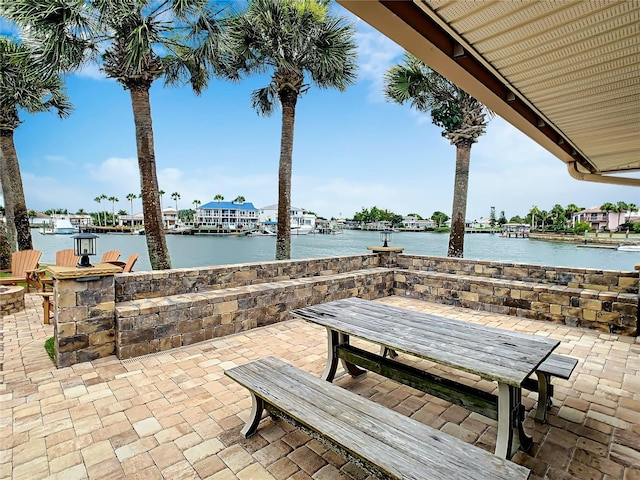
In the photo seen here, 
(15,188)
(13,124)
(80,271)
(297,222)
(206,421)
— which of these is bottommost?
(206,421)

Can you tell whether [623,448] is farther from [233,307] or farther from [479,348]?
[233,307]

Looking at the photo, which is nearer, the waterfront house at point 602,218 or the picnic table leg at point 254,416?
the picnic table leg at point 254,416

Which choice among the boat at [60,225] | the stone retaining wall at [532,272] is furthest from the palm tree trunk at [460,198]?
the boat at [60,225]

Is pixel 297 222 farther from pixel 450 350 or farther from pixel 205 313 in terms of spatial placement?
pixel 450 350

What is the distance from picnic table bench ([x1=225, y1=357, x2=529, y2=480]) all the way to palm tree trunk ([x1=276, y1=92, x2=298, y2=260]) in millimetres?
6242

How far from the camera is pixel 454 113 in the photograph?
8852mm

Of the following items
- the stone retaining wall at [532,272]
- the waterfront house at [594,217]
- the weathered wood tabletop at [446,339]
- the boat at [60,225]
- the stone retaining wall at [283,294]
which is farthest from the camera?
the waterfront house at [594,217]

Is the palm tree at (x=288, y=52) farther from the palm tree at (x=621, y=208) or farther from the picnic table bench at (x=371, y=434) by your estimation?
the palm tree at (x=621, y=208)

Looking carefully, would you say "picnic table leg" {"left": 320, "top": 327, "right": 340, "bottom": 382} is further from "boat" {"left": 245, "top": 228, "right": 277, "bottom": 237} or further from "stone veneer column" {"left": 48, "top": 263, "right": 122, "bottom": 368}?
"boat" {"left": 245, "top": 228, "right": 277, "bottom": 237}

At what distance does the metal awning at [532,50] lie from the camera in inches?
53.8

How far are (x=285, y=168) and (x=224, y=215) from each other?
49.0 meters

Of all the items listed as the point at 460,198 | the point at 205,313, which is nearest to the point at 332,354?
the point at 205,313

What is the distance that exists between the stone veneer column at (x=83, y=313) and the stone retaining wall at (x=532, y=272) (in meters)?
5.11

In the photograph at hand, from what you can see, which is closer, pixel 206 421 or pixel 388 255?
pixel 206 421
